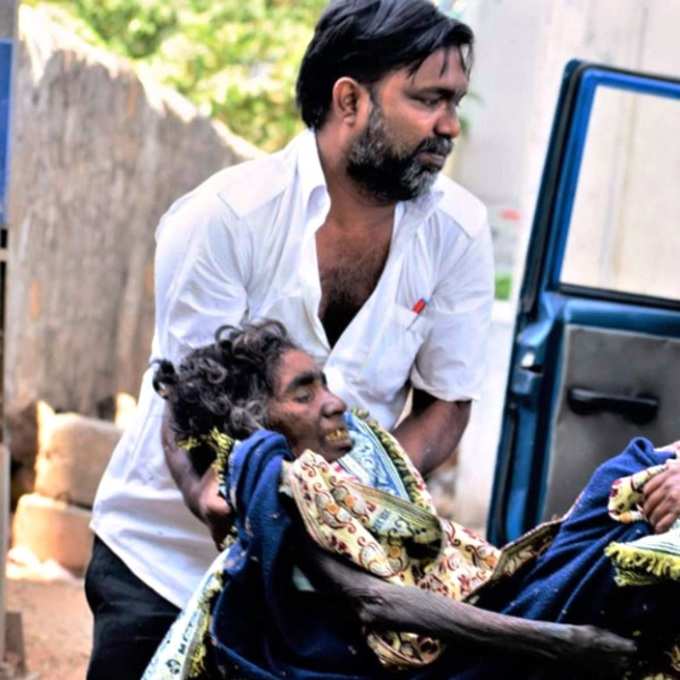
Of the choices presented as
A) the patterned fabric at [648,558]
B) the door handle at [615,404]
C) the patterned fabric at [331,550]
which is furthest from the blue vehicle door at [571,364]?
the patterned fabric at [648,558]

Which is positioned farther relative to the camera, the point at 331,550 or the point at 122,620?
the point at 122,620

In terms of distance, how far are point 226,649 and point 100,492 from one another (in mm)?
987

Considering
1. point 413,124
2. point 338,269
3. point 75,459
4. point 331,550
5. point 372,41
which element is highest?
point 372,41

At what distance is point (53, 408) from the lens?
7.75m

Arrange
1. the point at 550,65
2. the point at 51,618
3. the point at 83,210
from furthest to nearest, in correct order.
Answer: the point at 83,210
the point at 550,65
the point at 51,618

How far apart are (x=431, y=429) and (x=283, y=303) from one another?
17.2 inches

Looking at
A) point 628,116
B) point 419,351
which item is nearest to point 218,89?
point 628,116

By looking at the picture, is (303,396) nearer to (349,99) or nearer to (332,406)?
(332,406)

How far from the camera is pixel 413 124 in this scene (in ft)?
11.9

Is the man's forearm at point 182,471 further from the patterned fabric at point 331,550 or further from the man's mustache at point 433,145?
the man's mustache at point 433,145

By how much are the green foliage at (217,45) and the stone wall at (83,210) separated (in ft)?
7.86

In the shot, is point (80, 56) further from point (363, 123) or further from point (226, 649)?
point (226, 649)

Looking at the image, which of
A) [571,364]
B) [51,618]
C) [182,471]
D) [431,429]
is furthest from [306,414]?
[51,618]

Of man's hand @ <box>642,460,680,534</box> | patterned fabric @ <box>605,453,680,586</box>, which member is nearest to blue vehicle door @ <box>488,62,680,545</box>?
man's hand @ <box>642,460,680,534</box>
